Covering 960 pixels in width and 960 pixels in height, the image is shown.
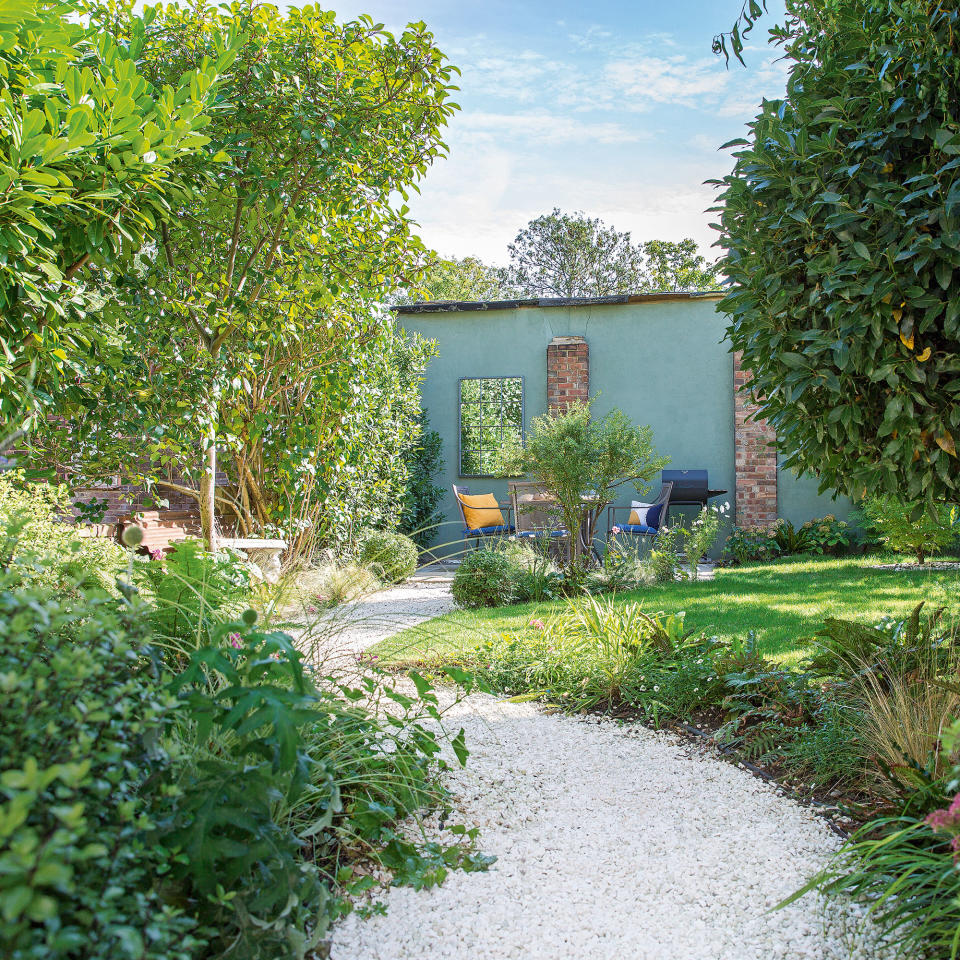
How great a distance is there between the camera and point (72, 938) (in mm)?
745

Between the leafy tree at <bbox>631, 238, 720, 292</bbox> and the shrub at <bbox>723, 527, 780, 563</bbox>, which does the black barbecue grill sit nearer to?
the shrub at <bbox>723, 527, 780, 563</bbox>

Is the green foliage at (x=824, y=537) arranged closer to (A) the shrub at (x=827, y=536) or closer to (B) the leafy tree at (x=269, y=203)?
(A) the shrub at (x=827, y=536)

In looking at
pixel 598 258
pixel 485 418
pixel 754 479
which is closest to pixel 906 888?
pixel 754 479

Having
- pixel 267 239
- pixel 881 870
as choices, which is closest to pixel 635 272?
pixel 267 239

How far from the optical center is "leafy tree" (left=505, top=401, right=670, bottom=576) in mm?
6371

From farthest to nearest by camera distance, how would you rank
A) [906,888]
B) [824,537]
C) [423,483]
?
[423,483] < [824,537] < [906,888]

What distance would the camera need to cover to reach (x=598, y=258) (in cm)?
2617

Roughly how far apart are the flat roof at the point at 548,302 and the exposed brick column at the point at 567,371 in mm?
550

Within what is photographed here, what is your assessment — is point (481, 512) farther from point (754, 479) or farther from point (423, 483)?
point (754, 479)

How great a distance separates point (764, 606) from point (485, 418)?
638 cm

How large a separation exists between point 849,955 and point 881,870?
0.21 m

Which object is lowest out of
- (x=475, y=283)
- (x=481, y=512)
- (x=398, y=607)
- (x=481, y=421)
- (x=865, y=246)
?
(x=398, y=607)

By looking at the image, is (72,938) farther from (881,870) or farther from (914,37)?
(914,37)

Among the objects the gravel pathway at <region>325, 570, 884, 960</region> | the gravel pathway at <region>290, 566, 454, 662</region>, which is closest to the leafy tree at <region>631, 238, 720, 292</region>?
the gravel pathway at <region>290, 566, 454, 662</region>
